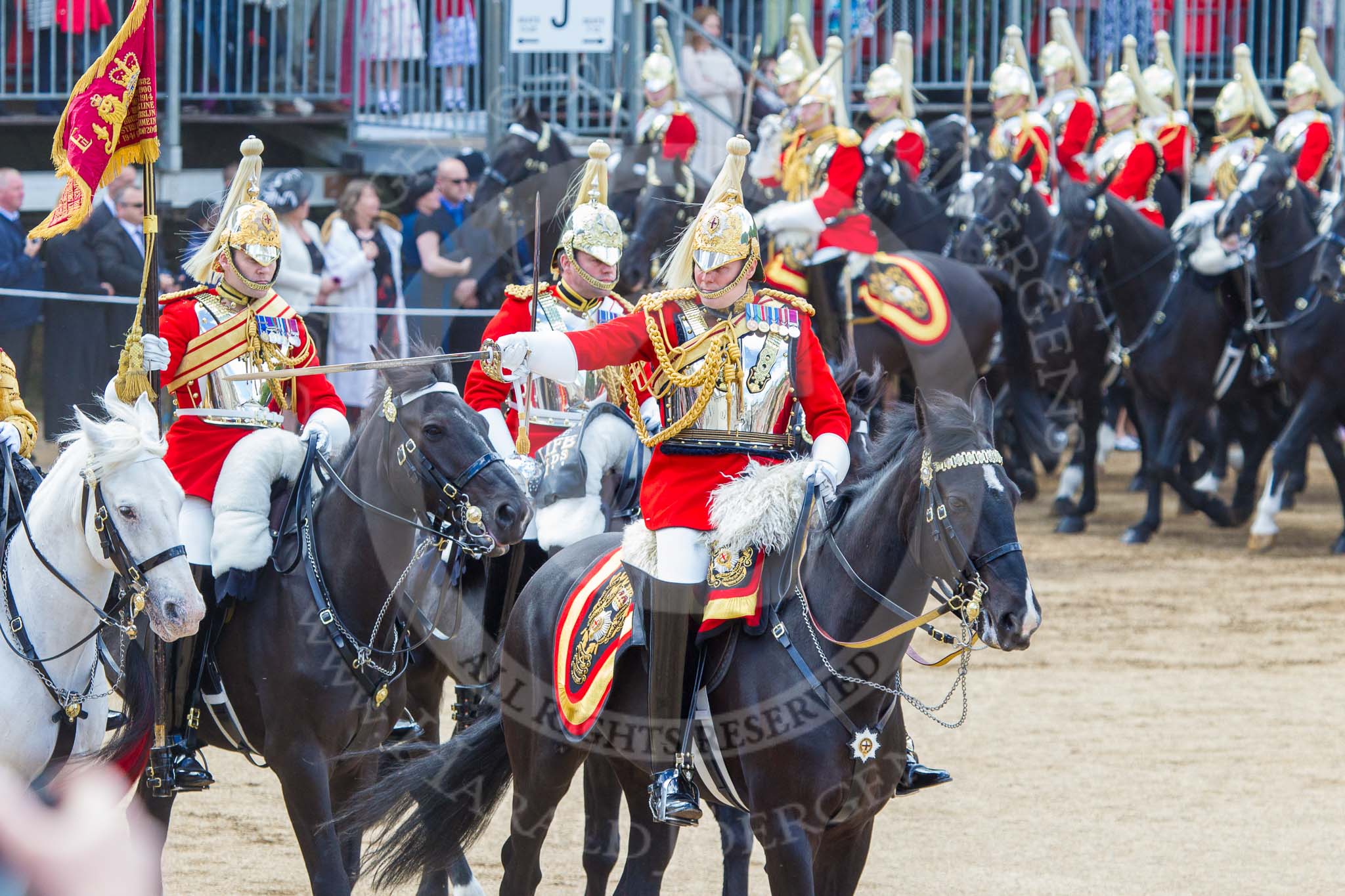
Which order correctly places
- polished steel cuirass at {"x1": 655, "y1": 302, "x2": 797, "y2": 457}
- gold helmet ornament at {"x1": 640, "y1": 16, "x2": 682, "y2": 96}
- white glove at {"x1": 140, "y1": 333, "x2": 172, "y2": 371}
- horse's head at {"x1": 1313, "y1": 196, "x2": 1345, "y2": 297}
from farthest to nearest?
gold helmet ornament at {"x1": 640, "y1": 16, "x2": 682, "y2": 96} < horse's head at {"x1": 1313, "y1": 196, "x2": 1345, "y2": 297} < white glove at {"x1": 140, "y1": 333, "x2": 172, "y2": 371} < polished steel cuirass at {"x1": 655, "y1": 302, "x2": 797, "y2": 457}

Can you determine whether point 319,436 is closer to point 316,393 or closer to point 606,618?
point 316,393

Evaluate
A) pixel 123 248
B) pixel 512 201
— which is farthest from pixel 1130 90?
pixel 123 248

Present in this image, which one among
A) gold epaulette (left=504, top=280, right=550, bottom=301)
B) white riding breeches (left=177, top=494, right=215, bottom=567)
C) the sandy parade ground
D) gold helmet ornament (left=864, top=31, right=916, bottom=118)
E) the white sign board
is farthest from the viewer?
gold helmet ornament (left=864, top=31, right=916, bottom=118)

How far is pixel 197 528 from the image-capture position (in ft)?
18.0

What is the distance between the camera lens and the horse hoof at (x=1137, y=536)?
475 inches

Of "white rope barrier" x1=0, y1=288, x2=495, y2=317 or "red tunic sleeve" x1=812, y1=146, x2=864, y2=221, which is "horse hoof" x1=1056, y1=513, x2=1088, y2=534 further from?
"white rope barrier" x1=0, y1=288, x2=495, y2=317

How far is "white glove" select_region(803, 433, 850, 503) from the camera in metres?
4.65

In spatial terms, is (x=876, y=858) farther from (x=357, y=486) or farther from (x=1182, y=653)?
(x=1182, y=653)

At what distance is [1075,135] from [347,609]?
34.0ft

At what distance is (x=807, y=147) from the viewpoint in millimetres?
11797

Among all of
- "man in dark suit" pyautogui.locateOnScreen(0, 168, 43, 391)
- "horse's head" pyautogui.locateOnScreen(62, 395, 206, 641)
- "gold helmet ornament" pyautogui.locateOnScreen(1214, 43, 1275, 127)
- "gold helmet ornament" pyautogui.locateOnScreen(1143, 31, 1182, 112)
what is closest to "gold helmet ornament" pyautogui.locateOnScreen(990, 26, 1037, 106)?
"gold helmet ornament" pyautogui.locateOnScreen(1143, 31, 1182, 112)

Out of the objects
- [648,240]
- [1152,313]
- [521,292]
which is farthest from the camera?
[1152,313]

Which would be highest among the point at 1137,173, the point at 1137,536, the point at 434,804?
the point at 1137,173

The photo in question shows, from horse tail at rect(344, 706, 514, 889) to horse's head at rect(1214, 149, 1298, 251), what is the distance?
7.46 metres
